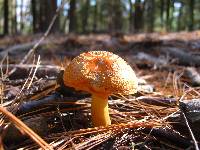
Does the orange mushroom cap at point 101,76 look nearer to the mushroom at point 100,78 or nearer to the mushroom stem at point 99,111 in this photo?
the mushroom at point 100,78

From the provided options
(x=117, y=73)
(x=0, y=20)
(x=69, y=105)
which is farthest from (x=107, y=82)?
(x=0, y=20)

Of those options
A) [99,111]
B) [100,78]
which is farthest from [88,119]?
[100,78]

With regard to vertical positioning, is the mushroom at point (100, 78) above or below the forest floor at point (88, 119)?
above

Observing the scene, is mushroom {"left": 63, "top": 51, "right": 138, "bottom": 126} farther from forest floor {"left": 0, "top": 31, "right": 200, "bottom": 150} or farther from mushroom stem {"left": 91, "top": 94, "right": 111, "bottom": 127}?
forest floor {"left": 0, "top": 31, "right": 200, "bottom": 150}

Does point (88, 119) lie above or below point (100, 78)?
below

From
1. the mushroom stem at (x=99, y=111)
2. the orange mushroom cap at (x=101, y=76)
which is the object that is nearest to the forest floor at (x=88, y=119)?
the mushroom stem at (x=99, y=111)

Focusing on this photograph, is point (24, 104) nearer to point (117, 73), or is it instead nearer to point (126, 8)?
point (117, 73)

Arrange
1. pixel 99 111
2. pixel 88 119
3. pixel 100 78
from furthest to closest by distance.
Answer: pixel 88 119, pixel 99 111, pixel 100 78

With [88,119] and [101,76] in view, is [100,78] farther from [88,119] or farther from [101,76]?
[88,119]
